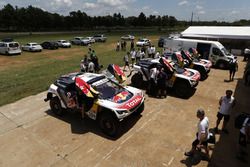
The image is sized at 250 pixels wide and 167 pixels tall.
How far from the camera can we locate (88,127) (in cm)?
730

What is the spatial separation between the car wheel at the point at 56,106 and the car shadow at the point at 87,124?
0.55 feet

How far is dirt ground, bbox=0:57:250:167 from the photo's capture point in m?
5.53

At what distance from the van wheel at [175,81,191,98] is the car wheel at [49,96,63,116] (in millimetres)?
5748

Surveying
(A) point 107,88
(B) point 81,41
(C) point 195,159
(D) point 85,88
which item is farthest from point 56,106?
(B) point 81,41

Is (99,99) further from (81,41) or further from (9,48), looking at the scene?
(81,41)

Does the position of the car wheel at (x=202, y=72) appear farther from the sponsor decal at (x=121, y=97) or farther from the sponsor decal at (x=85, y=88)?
the sponsor decal at (x=85, y=88)

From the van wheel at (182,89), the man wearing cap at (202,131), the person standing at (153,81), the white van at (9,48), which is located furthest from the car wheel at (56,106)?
the white van at (9,48)

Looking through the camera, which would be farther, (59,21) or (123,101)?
(59,21)

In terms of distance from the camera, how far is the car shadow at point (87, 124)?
6979 millimetres

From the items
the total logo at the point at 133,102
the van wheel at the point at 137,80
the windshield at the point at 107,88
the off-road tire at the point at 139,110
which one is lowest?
the off-road tire at the point at 139,110

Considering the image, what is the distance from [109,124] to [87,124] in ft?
4.51

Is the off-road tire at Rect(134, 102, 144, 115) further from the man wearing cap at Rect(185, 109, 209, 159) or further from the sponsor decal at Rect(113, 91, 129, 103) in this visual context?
the man wearing cap at Rect(185, 109, 209, 159)

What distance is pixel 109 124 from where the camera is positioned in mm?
6555

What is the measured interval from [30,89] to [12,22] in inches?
2723
